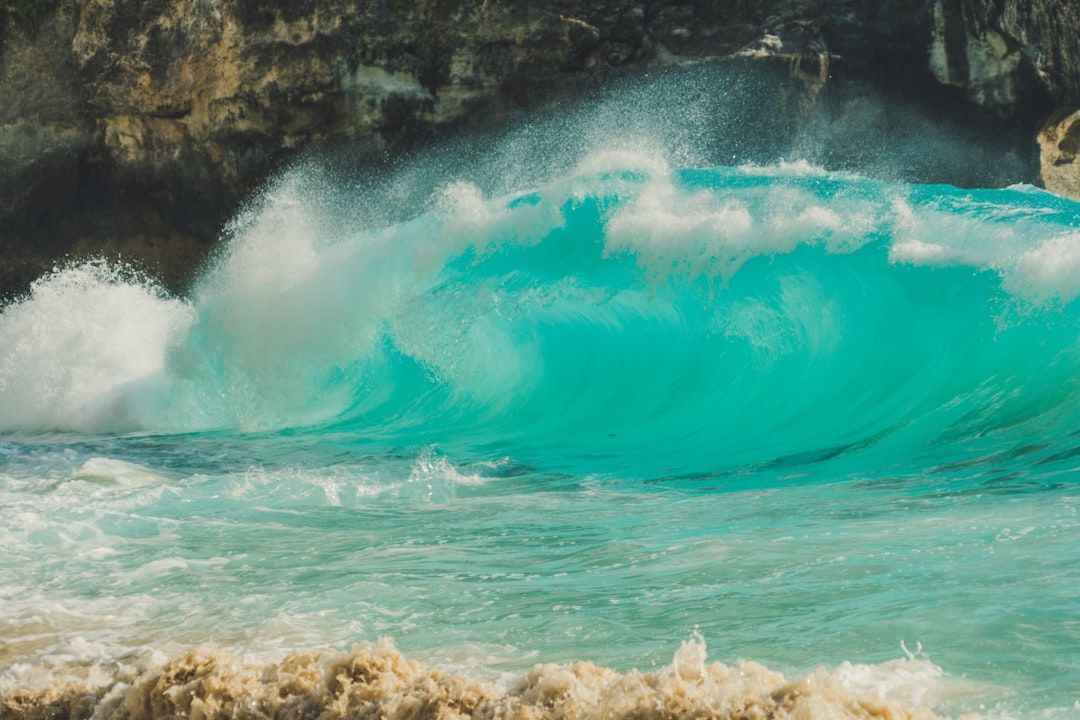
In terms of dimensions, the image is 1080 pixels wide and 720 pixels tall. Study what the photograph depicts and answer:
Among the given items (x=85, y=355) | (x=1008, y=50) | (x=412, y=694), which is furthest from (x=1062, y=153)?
(x=412, y=694)

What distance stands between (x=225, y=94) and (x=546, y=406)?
347 inches

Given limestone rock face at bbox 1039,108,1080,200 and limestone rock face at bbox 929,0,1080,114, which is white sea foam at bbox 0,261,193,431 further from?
limestone rock face at bbox 1039,108,1080,200

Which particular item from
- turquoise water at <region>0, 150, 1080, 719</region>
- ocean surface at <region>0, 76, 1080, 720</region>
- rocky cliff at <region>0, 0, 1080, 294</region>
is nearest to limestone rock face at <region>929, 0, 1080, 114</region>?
rocky cliff at <region>0, 0, 1080, 294</region>

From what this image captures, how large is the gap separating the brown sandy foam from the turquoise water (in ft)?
0.96

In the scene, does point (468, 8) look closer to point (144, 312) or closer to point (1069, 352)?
point (144, 312)

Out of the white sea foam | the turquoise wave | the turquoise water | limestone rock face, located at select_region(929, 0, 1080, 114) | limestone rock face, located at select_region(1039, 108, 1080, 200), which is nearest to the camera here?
the turquoise water

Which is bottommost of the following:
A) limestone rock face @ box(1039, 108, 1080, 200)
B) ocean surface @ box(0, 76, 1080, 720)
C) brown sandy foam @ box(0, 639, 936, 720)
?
brown sandy foam @ box(0, 639, 936, 720)

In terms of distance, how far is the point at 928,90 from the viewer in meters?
15.0

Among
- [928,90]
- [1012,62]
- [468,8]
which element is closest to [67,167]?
[468,8]

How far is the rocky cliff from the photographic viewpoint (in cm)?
1448

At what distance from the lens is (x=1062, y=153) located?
1502 centimetres

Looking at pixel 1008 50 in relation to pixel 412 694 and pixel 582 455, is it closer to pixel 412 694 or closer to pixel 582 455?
pixel 582 455

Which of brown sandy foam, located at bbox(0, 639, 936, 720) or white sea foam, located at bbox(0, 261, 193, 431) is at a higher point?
white sea foam, located at bbox(0, 261, 193, 431)

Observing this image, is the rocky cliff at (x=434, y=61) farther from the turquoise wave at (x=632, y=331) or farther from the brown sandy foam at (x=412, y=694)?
the brown sandy foam at (x=412, y=694)
